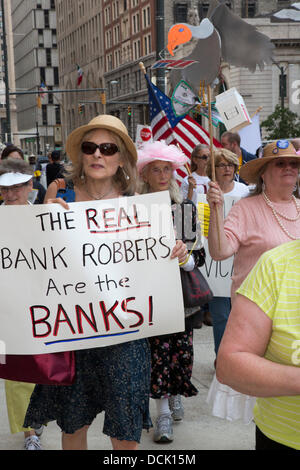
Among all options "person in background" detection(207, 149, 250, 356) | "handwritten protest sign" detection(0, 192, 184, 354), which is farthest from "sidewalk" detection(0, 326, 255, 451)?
"handwritten protest sign" detection(0, 192, 184, 354)

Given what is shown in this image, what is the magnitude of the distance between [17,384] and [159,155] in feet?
5.25

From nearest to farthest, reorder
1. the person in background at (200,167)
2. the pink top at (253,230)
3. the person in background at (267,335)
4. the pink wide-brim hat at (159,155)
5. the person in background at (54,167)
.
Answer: the person in background at (267,335)
the pink top at (253,230)
the pink wide-brim hat at (159,155)
the person in background at (200,167)
the person in background at (54,167)

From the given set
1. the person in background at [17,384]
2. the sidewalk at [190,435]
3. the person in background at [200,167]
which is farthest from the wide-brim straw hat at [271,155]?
the person in background at [200,167]

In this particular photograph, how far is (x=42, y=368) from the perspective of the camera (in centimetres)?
297

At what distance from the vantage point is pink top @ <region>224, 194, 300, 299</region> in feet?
11.9

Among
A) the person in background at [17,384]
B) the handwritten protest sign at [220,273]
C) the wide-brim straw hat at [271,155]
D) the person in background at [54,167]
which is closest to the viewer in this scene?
the wide-brim straw hat at [271,155]

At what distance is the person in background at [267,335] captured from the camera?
1704 mm

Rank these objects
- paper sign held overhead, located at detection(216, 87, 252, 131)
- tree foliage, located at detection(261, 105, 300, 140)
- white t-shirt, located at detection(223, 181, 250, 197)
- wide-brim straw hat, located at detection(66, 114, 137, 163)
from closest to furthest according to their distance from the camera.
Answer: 1. wide-brim straw hat, located at detection(66, 114, 137, 163)
2. white t-shirt, located at detection(223, 181, 250, 197)
3. paper sign held overhead, located at detection(216, 87, 252, 131)
4. tree foliage, located at detection(261, 105, 300, 140)

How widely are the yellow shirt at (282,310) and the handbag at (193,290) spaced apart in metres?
2.18

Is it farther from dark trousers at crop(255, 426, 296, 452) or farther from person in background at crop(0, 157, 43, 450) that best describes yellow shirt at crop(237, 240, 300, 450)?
person in background at crop(0, 157, 43, 450)

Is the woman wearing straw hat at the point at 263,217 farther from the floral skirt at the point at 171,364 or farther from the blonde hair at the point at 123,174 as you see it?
the floral skirt at the point at 171,364

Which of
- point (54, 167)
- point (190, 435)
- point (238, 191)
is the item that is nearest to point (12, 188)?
point (190, 435)

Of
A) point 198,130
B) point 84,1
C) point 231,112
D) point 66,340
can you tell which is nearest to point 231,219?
point 66,340

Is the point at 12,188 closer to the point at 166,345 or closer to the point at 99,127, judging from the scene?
the point at 99,127
